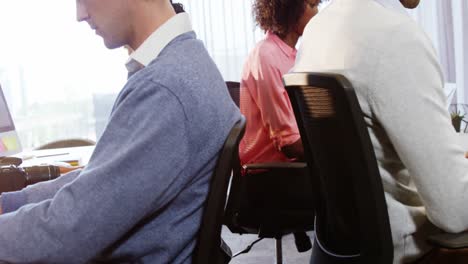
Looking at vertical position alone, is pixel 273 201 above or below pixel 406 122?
below

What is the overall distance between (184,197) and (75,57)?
3256 millimetres

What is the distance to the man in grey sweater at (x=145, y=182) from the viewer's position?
94 cm

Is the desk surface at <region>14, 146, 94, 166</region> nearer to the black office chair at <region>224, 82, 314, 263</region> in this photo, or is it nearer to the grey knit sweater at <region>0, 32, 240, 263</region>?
the black office chair at <region>224, 82, 314, 263</region>

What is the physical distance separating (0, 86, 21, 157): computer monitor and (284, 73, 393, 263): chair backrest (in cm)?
123

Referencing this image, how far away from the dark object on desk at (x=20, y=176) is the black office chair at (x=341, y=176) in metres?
0.66

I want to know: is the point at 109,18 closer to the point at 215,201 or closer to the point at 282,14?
the point at 215,201

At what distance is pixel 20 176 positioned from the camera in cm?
149

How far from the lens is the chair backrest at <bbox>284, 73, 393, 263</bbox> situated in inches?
47.5

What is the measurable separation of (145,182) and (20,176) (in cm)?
66

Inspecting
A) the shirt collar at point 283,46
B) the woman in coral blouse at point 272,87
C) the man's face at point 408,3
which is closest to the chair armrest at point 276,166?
the woman in coral blouse at point 272,87

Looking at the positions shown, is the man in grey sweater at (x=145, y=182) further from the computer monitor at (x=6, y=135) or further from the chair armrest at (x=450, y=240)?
the computer monitor at (x=6, y=135)

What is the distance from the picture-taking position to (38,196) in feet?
4.24

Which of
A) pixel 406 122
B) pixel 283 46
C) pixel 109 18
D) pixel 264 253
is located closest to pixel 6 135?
pixel 283 46

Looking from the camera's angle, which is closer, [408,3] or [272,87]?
[408,3]
